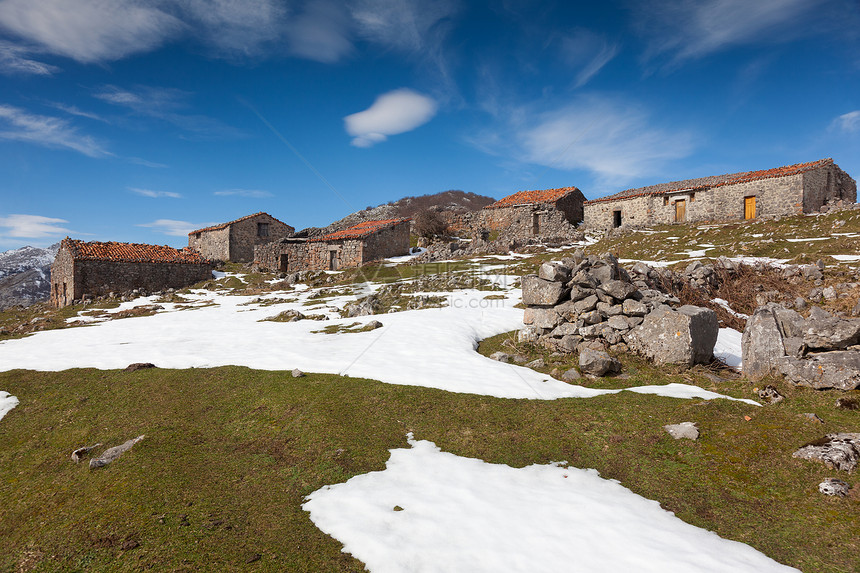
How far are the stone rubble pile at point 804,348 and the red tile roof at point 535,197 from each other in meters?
37.5

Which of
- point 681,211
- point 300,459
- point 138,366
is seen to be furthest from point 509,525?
point 681,211

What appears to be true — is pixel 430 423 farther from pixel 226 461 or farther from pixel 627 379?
pixel 627 379

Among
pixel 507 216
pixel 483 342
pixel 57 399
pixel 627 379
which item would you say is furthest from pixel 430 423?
pixel 507 216

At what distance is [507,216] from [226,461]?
1760 inches

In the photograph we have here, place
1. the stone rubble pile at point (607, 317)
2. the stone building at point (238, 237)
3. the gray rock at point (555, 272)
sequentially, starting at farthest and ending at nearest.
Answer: the stone building at point (238, 237)
the gray rock at point (555, 272)
the stone rubble pile at point (607, 317)

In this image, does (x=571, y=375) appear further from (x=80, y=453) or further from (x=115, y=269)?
(x=115, y=269)

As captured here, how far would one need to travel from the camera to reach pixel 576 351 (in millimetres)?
12453

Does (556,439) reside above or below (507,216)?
below

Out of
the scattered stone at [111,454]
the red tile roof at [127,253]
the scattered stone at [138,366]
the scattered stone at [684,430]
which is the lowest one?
the scattered stone at [111,454]

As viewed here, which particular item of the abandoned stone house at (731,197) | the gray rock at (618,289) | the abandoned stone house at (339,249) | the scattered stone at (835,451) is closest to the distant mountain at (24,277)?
the abandoned stone house at (339,249)

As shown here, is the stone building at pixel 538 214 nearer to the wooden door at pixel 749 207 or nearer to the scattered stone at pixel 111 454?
the wooden door at pixel 749 207

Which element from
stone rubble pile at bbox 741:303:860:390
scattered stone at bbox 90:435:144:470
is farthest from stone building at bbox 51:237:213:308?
stone rubble pile at bbox 741:303:860:390

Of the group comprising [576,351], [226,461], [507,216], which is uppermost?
[507,216]

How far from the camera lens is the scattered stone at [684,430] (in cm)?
705
